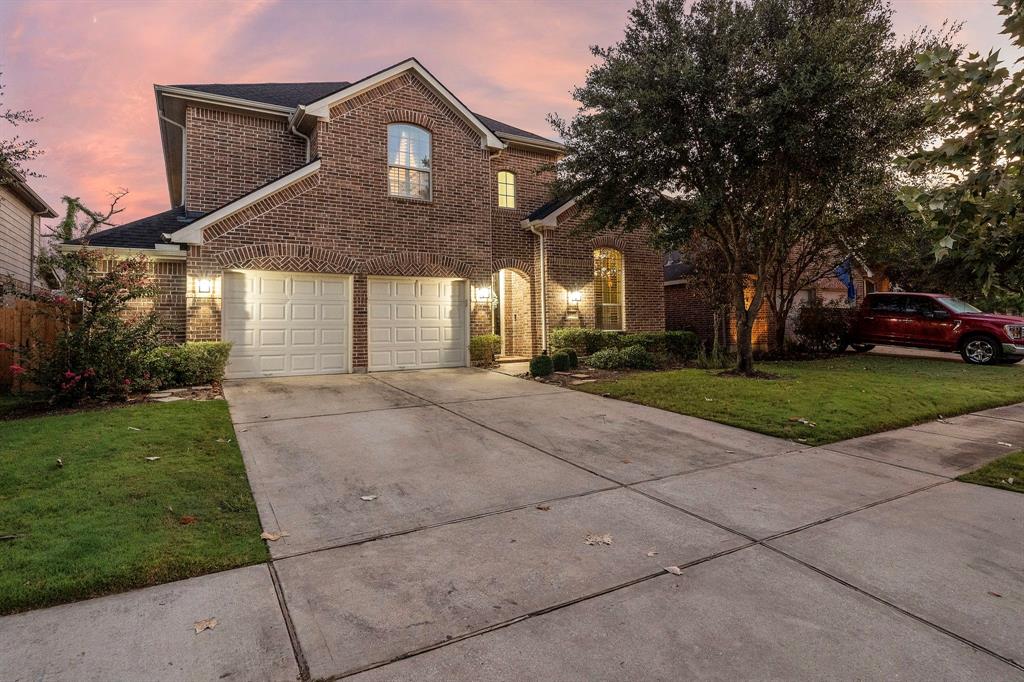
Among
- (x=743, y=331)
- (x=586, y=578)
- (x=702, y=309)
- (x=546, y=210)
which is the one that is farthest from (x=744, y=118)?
(x=702, y=309)

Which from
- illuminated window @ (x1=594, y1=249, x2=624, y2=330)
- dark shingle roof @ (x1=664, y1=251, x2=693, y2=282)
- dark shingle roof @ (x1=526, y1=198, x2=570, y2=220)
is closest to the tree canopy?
dark shingle roof @ (x1=526, y1=198, x2=570, y2=220)

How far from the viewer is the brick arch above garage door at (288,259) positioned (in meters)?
10.6

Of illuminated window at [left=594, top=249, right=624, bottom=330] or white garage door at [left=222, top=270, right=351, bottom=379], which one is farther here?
illuminated window at [left=594, top=249, right=624, bottom=330]

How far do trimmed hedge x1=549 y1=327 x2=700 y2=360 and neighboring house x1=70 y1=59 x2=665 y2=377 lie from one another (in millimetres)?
620

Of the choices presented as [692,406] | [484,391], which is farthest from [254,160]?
[692,406]

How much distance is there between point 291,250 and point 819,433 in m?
10.7

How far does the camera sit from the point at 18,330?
30.1 ft

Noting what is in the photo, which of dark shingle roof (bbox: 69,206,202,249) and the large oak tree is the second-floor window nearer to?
the large oak tree

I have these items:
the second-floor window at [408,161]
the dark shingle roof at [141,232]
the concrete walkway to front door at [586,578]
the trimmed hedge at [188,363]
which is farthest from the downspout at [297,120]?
the concrete walkway to front door at [586,578]

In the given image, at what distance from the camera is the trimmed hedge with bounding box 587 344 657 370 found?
496 inches

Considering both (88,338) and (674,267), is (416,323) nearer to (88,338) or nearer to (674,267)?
(88,338)

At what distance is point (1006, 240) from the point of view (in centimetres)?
426

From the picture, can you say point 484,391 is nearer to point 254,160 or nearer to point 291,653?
point 291,653

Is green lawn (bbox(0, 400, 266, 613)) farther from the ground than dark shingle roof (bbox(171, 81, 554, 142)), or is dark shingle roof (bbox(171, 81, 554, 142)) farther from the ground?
dark shingle roof (bbox(171, 81, 554, 142))
